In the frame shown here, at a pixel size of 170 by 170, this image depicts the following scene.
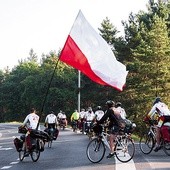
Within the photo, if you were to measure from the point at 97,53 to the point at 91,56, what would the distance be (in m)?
0.19

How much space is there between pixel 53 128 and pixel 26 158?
723cm

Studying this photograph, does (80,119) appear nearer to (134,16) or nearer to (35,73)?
(134,16)

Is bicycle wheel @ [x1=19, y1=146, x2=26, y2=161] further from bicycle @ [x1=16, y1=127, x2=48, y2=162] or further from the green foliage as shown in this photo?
the green foliage

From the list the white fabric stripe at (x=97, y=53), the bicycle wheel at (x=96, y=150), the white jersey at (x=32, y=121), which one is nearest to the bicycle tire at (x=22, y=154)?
the white jersey at (x=32, y=121)

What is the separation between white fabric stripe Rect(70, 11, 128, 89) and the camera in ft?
42.2

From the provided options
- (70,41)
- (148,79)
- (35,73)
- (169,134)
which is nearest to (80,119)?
(148,79)

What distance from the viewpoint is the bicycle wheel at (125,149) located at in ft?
46.1

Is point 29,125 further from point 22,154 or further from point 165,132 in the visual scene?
point 165,132

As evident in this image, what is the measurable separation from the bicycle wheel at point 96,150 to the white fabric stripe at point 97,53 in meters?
2.11

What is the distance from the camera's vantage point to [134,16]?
62188mm

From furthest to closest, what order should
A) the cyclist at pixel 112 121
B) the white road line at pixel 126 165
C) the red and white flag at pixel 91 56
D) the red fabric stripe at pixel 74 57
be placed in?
the cyclist at pixel 112 121 < the red fabric stripe at pixel 74 57 < the red and white flag at pixel 91 56 < the white road line at pixel 126 165

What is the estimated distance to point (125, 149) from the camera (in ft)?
46.2

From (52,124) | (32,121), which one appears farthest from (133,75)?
(32,121)

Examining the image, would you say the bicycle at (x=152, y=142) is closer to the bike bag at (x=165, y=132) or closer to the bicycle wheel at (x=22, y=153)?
the bike bag at (x=165, y=132)
